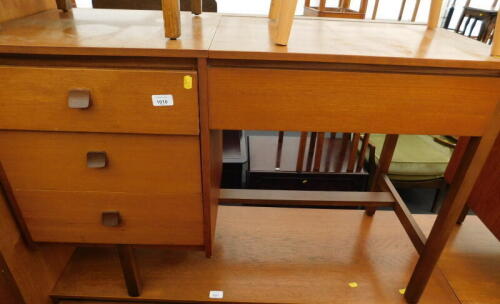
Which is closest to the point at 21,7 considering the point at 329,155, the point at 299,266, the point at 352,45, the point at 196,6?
the point at 196,6

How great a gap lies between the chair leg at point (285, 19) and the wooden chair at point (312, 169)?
3.40ft

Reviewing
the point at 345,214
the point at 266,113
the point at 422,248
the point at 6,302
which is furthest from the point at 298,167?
the point at 6,302

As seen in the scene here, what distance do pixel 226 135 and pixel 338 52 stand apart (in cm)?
144

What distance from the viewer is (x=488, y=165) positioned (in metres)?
1.18

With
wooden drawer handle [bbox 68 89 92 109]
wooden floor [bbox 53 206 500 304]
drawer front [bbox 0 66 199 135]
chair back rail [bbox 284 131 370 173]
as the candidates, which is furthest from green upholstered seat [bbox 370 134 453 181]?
wooden drawer handle [bbox 68 89 92 109]

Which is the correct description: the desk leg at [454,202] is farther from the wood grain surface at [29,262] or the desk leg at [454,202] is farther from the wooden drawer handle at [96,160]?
the wood grain surface at [29,262]

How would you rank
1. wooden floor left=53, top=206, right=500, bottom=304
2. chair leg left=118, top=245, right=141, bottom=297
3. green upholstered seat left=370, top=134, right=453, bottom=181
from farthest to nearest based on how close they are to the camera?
green upholstered seat left=370, top=134, right=453, bottom=181 < wooden floor left=53, top=206, right=500, bottom=304 < chair leg left=118, top=245, right=141, bottom=297

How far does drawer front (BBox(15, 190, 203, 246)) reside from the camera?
2.80ft

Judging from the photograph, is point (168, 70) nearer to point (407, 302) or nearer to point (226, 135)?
point (407, 302)

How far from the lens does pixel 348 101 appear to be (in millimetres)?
739

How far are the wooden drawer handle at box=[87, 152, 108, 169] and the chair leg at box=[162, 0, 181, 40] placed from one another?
1.05 ft

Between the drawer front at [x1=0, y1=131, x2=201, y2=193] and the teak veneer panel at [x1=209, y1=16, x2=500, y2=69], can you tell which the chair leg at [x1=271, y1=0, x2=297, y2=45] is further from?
the drawer front at [x1=0, y1=131, x2=201, y2=193]

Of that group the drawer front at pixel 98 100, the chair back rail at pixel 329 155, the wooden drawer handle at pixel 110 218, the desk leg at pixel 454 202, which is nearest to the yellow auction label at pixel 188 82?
the drawer front at pixel 98 100

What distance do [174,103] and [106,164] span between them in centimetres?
24
